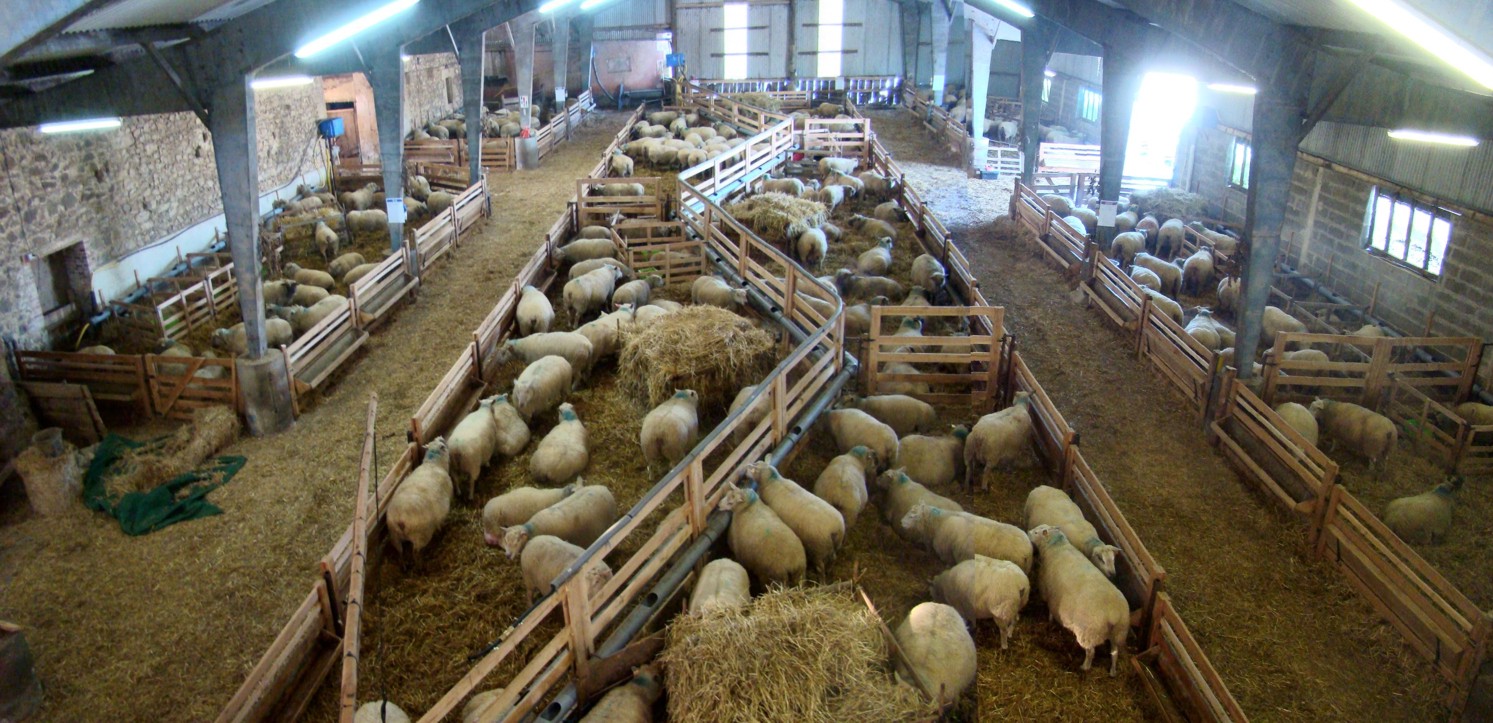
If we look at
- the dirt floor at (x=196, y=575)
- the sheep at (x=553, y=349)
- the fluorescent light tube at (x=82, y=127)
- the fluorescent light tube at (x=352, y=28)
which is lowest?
the dirt floor at (x=196, y=575)

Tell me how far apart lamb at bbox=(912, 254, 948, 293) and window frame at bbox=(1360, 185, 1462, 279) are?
22.7 ft

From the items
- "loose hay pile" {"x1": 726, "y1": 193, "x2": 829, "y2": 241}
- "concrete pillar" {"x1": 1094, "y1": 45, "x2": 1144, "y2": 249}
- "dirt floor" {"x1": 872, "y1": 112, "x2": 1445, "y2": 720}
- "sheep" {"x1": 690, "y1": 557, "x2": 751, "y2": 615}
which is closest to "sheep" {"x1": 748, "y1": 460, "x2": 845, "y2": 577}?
"sheep" {"x1": 690, "y1": 557, "x2": 751, "y2": 615}

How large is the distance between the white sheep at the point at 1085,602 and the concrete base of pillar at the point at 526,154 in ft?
71.0

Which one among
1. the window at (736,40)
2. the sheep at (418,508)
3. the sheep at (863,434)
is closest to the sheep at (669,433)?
the sheep at (863,434)

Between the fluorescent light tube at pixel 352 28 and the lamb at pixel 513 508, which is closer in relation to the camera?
the lamb at pixel 513 508

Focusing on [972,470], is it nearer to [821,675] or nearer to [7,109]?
[821,675]

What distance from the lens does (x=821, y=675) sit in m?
5.66

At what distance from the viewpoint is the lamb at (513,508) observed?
8469 millimetres

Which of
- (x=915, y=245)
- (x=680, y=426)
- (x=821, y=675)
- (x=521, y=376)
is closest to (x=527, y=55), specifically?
(x=915, y=245)

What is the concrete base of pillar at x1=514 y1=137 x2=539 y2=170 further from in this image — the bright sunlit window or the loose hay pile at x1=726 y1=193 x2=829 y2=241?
the bright sunlit window

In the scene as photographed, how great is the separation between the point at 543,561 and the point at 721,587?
160cm

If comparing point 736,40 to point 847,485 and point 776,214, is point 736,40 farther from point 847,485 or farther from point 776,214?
point 847,485

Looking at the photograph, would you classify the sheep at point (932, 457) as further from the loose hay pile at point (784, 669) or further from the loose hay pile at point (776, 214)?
the loose hay pile at point (776, 214)

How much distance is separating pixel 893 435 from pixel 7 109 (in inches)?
409
